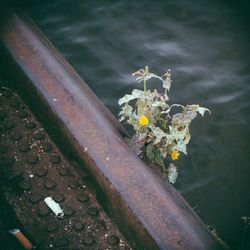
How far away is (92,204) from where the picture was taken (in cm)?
223

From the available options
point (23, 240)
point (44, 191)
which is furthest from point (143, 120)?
point (23, 240)

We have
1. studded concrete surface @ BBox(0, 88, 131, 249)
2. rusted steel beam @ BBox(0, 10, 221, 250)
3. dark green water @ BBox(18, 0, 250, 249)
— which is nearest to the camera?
rusted steel beam @ BBox(0, 10, 221, 250)

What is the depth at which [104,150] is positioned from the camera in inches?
83.7

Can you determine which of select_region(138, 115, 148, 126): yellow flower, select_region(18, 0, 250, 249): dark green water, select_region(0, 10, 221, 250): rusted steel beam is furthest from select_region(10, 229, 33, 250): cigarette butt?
select_region(18, 0, 250, 249): dark green water

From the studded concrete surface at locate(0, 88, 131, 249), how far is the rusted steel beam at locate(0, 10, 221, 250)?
0.47ft

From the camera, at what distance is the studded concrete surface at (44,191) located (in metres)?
2.06

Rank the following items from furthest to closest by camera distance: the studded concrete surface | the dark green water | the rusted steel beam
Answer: the dark green water → the studded concrete surface → the rusted steel beam

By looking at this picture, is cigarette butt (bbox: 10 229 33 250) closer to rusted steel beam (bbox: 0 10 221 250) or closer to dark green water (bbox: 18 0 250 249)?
rusted steel beam (bbox: 0 10 221 250)

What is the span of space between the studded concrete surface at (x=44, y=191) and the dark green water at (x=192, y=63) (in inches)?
51.6

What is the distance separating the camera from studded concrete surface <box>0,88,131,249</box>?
6.75 ft

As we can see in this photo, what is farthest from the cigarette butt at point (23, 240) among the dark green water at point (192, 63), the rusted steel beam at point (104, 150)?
the dark green water at point (192, 63)

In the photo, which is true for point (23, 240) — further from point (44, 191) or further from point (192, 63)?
point (192, 63)

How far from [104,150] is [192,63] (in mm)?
2657

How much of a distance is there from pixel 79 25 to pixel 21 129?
8.77ft
